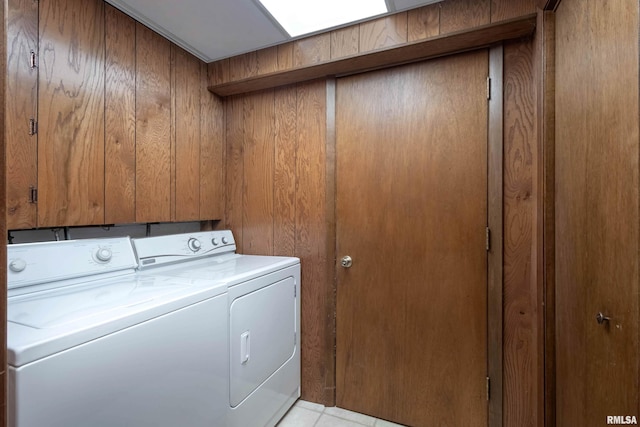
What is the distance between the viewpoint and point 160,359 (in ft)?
3.21

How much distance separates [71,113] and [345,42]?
1.38 meters

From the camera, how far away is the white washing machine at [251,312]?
135cm

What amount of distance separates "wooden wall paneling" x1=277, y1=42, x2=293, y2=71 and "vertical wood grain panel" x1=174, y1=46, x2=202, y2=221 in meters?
0.59

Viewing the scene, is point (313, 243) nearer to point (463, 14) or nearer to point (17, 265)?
point (17, 265)

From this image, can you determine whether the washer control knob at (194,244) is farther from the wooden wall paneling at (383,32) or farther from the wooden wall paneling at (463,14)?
the wooden wall paneling at (463,14)

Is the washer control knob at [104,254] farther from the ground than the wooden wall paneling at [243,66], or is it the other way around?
the wooden wall paneling at [243,66]

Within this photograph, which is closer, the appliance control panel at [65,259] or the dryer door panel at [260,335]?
the appliance control panel at [65,259]

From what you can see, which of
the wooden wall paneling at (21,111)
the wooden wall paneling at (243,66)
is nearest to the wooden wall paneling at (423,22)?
the wooden wall paneling at (243,66)

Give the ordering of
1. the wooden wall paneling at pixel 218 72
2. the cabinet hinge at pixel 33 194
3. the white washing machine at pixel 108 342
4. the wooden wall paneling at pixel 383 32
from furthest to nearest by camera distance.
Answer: the wooden wall paneling at pixel 218 72
the wooden wall paneling at pixel 383 32
the cabinet hinge at pixel 33 194
the white washing machine at pixel 108 342

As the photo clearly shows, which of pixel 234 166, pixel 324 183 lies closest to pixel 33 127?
pixel 234 166

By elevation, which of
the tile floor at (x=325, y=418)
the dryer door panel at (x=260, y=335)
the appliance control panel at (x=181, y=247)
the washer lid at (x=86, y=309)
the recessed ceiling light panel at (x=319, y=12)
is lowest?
the tile floor at (x=325, y=418)

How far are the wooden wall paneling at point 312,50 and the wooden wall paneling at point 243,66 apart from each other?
0.92ft

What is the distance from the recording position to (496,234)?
4.94ft

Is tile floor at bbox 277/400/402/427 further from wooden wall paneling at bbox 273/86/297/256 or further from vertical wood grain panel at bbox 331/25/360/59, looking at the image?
vertical wood grain panel at bbox 331/25/360/59
